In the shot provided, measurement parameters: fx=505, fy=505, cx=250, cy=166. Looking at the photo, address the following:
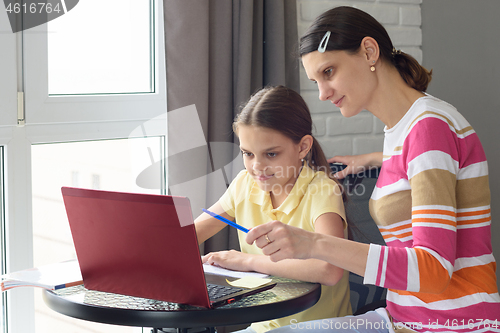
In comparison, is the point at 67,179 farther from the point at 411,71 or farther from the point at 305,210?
the point at 411,71

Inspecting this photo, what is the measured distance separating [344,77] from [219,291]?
502 millimetres

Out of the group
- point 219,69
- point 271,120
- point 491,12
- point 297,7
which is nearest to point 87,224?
point 271,120

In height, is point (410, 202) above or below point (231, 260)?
above

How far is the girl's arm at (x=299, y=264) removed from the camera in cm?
102

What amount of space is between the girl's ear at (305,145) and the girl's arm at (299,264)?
20cm

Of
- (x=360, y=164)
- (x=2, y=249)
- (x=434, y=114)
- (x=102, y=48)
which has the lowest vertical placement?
(x=2, y=249)

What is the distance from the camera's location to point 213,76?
161cm

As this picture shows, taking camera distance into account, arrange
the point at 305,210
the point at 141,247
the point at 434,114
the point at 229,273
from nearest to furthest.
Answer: the point at 141,247 < the point at 434,114 < the point at 229,273 < the point at 305,210

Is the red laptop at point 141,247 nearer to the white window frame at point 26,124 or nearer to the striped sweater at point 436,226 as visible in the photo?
the striped sweater at point 436,226

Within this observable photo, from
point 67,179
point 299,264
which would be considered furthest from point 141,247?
point 67,179

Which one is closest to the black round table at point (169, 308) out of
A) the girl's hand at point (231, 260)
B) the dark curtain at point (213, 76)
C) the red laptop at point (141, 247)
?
the red laptop at point (141, 247)

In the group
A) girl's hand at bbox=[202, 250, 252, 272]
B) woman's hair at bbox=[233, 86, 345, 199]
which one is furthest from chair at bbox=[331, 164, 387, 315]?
girl's hand at bbox=[202, 250, 252, 272]

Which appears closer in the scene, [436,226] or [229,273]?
[436,226]

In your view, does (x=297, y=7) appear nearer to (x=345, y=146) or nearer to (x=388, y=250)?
(x=345, y=146)
